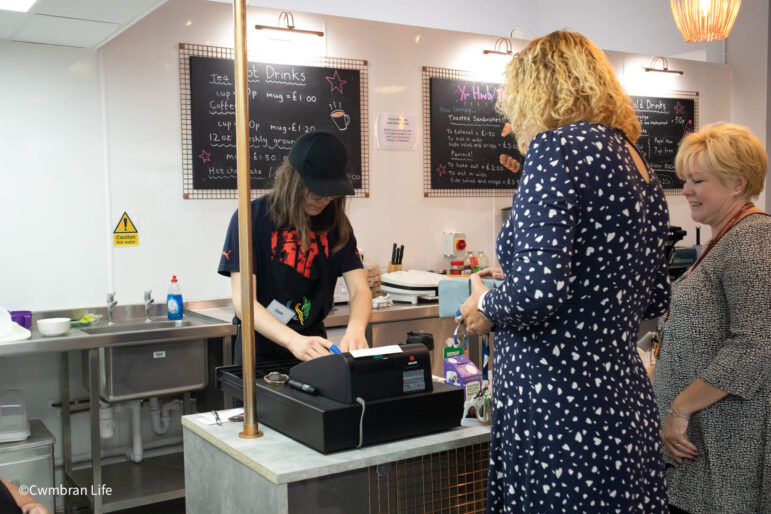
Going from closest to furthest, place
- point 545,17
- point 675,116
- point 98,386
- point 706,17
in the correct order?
1. point 98,386
2. point 706,17
3. point 675,116
4. point 545,17

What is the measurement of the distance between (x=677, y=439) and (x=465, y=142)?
3.14 m

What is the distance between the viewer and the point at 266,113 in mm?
4168

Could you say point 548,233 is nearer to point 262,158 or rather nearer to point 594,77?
point 594,77

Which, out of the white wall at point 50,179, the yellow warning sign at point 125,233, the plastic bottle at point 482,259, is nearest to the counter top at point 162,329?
the white wall at point 50,179

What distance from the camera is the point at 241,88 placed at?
1622 millimetres

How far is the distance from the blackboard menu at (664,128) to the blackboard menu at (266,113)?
2.47 meters

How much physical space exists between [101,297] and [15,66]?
1.21m

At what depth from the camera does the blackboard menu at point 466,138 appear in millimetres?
4777

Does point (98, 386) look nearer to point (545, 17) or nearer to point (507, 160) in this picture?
point (507, 160)

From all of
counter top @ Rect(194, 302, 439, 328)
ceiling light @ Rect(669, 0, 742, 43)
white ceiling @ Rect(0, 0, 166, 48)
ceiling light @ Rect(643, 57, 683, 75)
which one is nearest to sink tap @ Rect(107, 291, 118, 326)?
counter top @ Rect(194, 302, 439, 328)

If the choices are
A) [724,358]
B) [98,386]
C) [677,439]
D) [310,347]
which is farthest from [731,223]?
[98,386]

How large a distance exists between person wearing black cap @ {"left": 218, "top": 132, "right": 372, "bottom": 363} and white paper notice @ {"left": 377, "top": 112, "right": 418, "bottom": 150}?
208 centimetres

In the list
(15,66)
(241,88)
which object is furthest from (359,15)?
(241,88)

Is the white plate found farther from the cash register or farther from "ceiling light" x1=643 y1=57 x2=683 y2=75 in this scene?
"ceiling light" x1=643 y1=57 x2=683 y2=75
